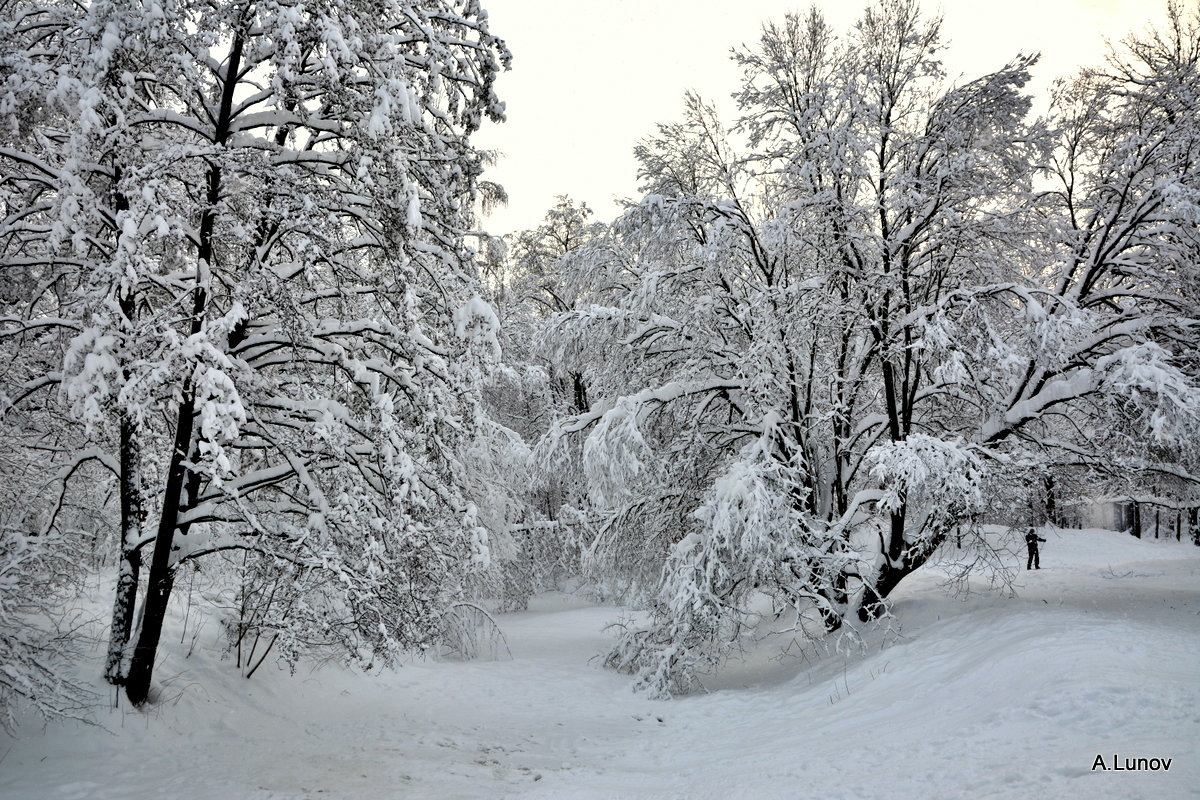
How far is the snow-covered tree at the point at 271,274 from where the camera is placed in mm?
5051

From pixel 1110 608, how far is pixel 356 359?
384 inches

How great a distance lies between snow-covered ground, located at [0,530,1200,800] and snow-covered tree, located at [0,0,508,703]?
105 centimetres

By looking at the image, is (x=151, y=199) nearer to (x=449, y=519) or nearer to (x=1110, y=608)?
(x=449, y=519)

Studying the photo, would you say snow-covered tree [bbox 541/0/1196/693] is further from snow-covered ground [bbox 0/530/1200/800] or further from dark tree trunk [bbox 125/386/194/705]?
dark tree trunk [bbox 125/386/194/705]

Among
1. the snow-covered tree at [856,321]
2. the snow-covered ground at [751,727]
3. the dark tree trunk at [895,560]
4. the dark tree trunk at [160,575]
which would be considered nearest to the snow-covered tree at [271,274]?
the dark tree trunk at [160,575]

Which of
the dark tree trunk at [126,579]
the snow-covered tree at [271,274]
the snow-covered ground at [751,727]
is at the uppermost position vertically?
the snow-covered tree at [271,274]

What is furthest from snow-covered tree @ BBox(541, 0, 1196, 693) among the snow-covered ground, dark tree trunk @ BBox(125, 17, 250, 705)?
dark tree trunk @ BBox(125, 17, 250, 705)

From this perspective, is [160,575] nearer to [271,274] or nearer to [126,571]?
[126,571]

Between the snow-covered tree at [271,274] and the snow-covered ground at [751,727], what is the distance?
1.05 m

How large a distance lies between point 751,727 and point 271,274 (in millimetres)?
6821

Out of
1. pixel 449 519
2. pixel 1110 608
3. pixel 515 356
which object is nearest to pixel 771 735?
pixel 449 519

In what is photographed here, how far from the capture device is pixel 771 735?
7207 mm

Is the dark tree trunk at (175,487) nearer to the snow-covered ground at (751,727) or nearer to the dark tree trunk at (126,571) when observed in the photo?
the dark tree trunk at (126,571)

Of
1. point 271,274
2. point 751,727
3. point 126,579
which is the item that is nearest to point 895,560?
point 751,727
